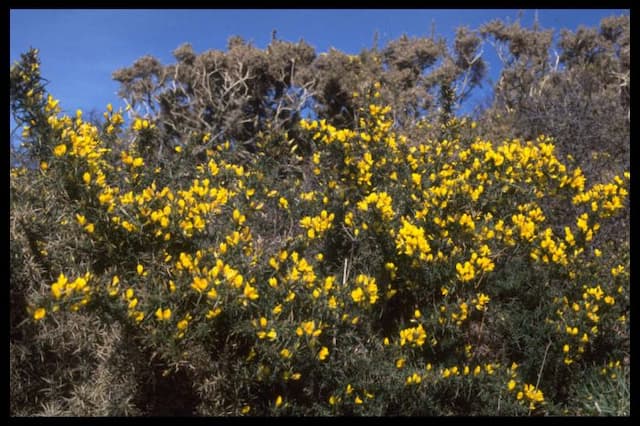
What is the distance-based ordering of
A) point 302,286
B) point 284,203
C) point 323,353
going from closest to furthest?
point 323,353 → point 302,286 → point 284,203

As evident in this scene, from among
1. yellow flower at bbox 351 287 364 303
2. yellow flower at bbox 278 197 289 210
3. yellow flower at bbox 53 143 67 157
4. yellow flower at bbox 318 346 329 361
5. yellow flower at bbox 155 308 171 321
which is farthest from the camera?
yellow flower at bbox 278 197 289 210

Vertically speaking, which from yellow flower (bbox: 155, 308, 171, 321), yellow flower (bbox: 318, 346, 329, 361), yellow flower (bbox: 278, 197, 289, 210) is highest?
yellow flower (bbox: 278, 197, 289, 210)

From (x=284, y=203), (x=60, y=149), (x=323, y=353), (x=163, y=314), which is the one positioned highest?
(x=60, y=149)

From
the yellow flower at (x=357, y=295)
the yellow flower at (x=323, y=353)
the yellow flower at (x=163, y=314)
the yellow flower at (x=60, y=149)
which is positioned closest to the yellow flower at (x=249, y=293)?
the yellow flower at (x=163, y=314)

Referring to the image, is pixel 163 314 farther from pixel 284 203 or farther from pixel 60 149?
pixel 284 203

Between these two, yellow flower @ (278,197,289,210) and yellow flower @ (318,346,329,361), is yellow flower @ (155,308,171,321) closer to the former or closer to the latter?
yellow flower @ (318,346,329,361)

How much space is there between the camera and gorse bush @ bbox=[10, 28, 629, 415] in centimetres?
259

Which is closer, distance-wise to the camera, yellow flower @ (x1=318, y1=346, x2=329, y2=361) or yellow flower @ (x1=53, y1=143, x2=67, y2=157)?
yellow flower @ (x1=53, y1=143, x2=67, y2=157)

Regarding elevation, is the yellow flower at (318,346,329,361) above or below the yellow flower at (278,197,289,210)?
below

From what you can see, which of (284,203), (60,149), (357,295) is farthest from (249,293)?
(284,203)

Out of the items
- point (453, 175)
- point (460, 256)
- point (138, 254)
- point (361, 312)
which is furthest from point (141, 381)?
point (453, 175)

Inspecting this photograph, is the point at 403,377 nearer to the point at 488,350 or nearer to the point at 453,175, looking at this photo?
the point at 488,350

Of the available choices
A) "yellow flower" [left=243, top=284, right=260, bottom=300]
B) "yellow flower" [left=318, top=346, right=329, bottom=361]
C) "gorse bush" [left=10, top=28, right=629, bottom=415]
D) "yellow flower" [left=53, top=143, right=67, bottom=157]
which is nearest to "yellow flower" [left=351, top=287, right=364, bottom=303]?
"gorse bush" [left=10, top=28, right=629, bottom=415]

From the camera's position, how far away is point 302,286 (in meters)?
2.75
